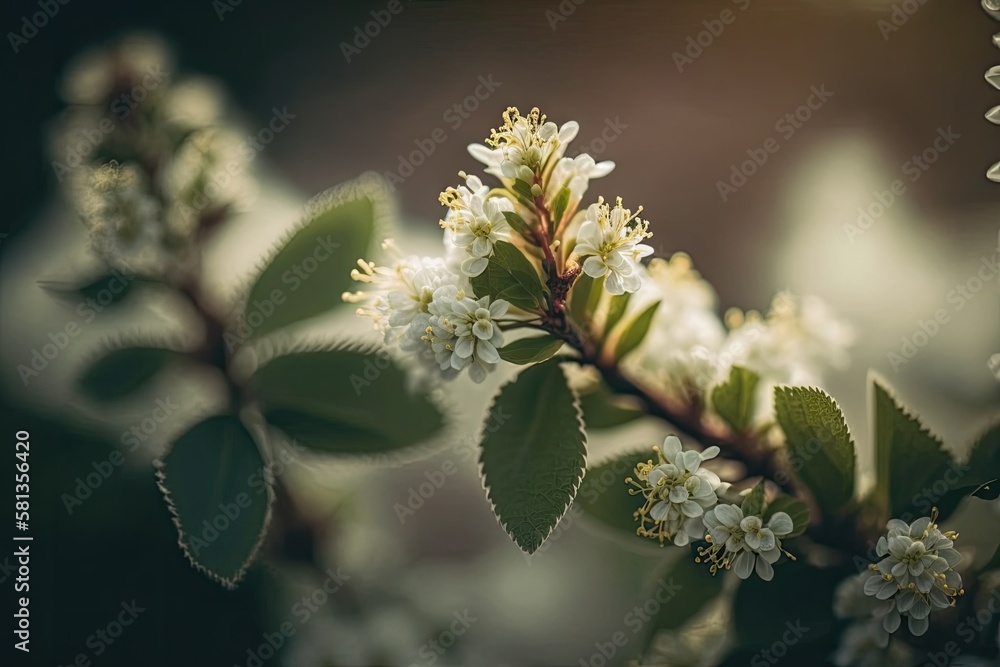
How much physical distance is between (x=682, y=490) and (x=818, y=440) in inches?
9.6

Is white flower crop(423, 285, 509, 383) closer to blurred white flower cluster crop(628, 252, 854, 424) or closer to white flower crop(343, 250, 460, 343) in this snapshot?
white flower crop(343, 250, 460, 343)

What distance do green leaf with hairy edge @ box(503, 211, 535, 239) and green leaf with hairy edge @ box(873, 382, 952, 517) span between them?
729 mm

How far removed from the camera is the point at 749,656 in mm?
1521

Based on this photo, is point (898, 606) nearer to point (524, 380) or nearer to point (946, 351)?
point (946, 351)

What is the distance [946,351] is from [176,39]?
1717mm

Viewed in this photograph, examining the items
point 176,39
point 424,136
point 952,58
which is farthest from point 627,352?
point 176,39

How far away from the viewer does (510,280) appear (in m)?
1.19
